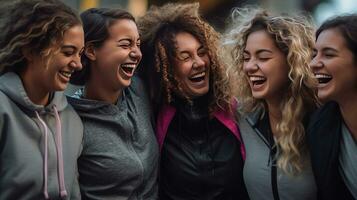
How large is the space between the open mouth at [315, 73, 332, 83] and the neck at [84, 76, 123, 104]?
1.25 metres

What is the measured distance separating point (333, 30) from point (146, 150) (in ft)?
4.49

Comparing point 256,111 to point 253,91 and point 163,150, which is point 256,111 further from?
point 163,150

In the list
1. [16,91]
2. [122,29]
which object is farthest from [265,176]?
[16,91]

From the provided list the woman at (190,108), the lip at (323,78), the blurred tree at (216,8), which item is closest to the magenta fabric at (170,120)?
the woman at (190,108)

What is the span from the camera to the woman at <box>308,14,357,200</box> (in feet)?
12.6

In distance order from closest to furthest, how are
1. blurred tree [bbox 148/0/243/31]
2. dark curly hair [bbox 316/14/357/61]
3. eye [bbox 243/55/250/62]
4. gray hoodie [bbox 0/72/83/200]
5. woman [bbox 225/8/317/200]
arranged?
gray hoodie [bbox 0/72/83/200] → dark curly hair [bbox 316/14/357/61] → woman [bbox 225/8/317/200] → eye [bbox 243/55/250/62] → blurred tree [bbox 148/0/243/31]

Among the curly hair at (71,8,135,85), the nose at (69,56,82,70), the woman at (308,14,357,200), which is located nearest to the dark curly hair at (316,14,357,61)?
the woman at (308,14,357,200)

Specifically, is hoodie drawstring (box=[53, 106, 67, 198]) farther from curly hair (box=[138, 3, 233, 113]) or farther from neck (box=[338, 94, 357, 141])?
neck (box=[338, 94, 357, 141])

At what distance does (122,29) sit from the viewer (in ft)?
13.3

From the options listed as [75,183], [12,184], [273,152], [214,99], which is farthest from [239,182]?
[12,184]

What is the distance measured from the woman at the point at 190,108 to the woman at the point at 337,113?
2.02 ft

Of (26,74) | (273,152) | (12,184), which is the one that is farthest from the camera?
(273,152)

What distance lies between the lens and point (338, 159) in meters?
3.89

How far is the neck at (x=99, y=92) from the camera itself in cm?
410
